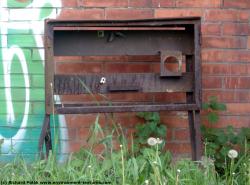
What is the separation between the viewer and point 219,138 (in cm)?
393

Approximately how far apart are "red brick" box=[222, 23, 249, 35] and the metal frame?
0.55 m

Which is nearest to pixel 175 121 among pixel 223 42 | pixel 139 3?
pixel 223 42

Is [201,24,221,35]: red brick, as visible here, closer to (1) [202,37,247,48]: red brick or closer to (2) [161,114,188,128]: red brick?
(1) [202,37,247,48]: red brick

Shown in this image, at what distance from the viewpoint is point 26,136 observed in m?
4.03

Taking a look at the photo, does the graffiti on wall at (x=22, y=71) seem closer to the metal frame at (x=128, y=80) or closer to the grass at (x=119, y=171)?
the metal frame at (x=128, y=80)

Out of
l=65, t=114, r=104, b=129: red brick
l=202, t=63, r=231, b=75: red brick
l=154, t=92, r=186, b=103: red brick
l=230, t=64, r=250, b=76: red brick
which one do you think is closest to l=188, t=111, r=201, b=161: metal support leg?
l=154, t=92, r=186, b=103: red brick

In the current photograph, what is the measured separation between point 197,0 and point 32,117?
1.53m

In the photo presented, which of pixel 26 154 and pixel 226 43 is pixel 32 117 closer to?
pixel 26 154

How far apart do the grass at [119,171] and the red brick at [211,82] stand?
85cm

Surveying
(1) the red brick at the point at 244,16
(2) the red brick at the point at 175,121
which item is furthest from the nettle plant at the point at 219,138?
(1) the red brick at the point at 244,16

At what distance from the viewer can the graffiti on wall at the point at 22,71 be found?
3.96 metres

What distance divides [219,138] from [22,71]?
1544 mm

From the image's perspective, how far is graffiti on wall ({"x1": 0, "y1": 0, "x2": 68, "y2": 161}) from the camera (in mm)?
3961

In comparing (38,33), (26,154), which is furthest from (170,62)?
(26,154)
